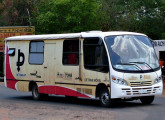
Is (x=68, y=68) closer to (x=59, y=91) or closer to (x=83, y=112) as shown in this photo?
(x=59, y=91)

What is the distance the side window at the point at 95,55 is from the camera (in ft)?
53.7

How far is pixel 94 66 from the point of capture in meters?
16.8

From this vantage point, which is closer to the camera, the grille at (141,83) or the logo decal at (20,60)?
the grille at (141,83)

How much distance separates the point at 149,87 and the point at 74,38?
142 inches

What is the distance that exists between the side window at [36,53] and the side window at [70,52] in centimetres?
165

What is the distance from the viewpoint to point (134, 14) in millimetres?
35000

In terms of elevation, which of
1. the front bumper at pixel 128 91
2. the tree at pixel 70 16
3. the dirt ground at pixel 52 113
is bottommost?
the dirt ground at pixel 52 113

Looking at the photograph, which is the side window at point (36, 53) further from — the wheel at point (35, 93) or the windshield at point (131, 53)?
the windshield at point (131, 53)

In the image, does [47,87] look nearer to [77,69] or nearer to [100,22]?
[77,69]

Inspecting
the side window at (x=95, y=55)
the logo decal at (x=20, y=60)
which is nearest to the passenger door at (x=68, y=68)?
the side window at (x=95, y=55)

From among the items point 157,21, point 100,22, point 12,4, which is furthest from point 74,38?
point 12,4

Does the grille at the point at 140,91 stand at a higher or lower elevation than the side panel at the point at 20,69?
lower

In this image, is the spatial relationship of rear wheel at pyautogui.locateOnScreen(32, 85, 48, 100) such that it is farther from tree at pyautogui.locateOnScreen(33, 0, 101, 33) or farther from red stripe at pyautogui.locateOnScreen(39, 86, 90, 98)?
tree at pyautogui.locateOnScreen(33, 0, 101, 33)

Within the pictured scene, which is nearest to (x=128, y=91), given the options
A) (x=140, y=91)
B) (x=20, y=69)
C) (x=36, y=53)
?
(x=140, y=91)
